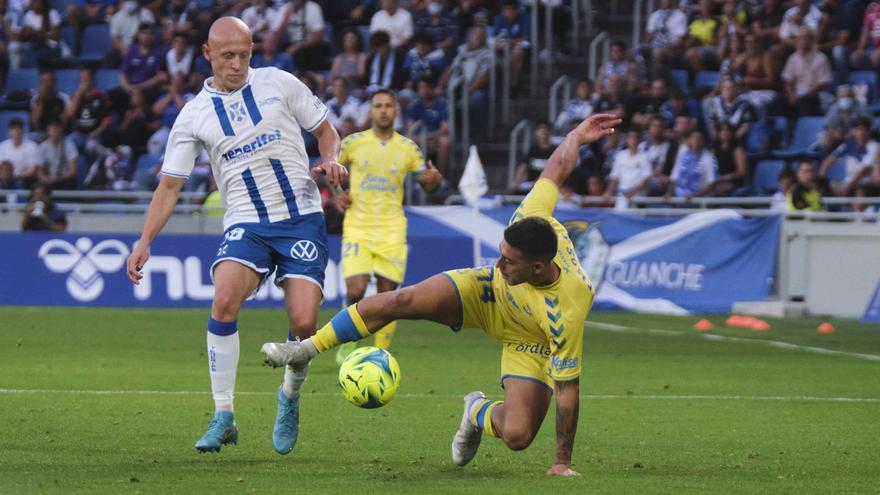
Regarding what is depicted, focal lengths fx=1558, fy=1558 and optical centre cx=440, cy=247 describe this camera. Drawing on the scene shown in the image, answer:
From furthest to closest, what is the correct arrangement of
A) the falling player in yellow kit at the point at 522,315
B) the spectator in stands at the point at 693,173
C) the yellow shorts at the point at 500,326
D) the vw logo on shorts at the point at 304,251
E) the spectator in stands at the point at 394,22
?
the spectator in stands at the point at 394,22 → the spectator in stands at the point at 693,173 → the vw logo on shorts at the point at 304,251 → the yellow shorts at the point at 500,326 → the falling player in yellow kit at the point at 522,315

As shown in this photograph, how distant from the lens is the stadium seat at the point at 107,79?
27359mm

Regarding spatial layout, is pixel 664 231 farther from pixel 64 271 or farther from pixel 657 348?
pixel 64 271

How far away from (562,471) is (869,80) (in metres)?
17.1

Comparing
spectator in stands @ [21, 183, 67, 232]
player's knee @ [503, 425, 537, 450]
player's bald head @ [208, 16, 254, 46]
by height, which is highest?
player's bald head @ [208, 16, 254, 46]

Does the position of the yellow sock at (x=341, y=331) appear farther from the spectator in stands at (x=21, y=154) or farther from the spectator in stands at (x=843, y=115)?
the spectator in stands at (x=21, y=154)

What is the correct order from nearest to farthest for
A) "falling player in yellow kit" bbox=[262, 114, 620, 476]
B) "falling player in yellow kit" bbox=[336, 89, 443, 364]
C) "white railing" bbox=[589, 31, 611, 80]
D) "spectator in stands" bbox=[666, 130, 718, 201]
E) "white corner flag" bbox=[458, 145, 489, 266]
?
"falling player in yellow kit" bbox=[262, 114, 620, 476] < "falling player in yellow kit" bbox=[336, 89, 443, 364] < "white corner flag" bbox=[458, 145, 489, 266] < "spectator in stands" bbox=[666, 130, 718, 201] < "white railing" bbox=[589, 31, 611, 80]

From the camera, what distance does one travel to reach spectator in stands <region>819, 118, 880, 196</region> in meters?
21.8

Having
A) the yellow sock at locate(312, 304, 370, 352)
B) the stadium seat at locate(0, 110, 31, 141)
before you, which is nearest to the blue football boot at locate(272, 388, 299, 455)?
the yellow sock at locate(312, 304, 370, 352)

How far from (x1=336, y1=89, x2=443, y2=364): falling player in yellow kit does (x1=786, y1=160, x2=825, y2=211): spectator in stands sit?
7958 millimetres

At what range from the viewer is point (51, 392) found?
1170 cm

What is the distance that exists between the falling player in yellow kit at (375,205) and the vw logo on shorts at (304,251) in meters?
5.53

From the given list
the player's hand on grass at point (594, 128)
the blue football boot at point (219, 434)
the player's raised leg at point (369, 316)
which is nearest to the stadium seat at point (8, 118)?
the blue football boot at point (219, 434)

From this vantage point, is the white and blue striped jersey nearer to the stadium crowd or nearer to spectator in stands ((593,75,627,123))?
the stadium crowd

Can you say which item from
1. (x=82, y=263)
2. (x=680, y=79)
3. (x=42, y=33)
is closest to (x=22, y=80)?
(x=42, y=33)
